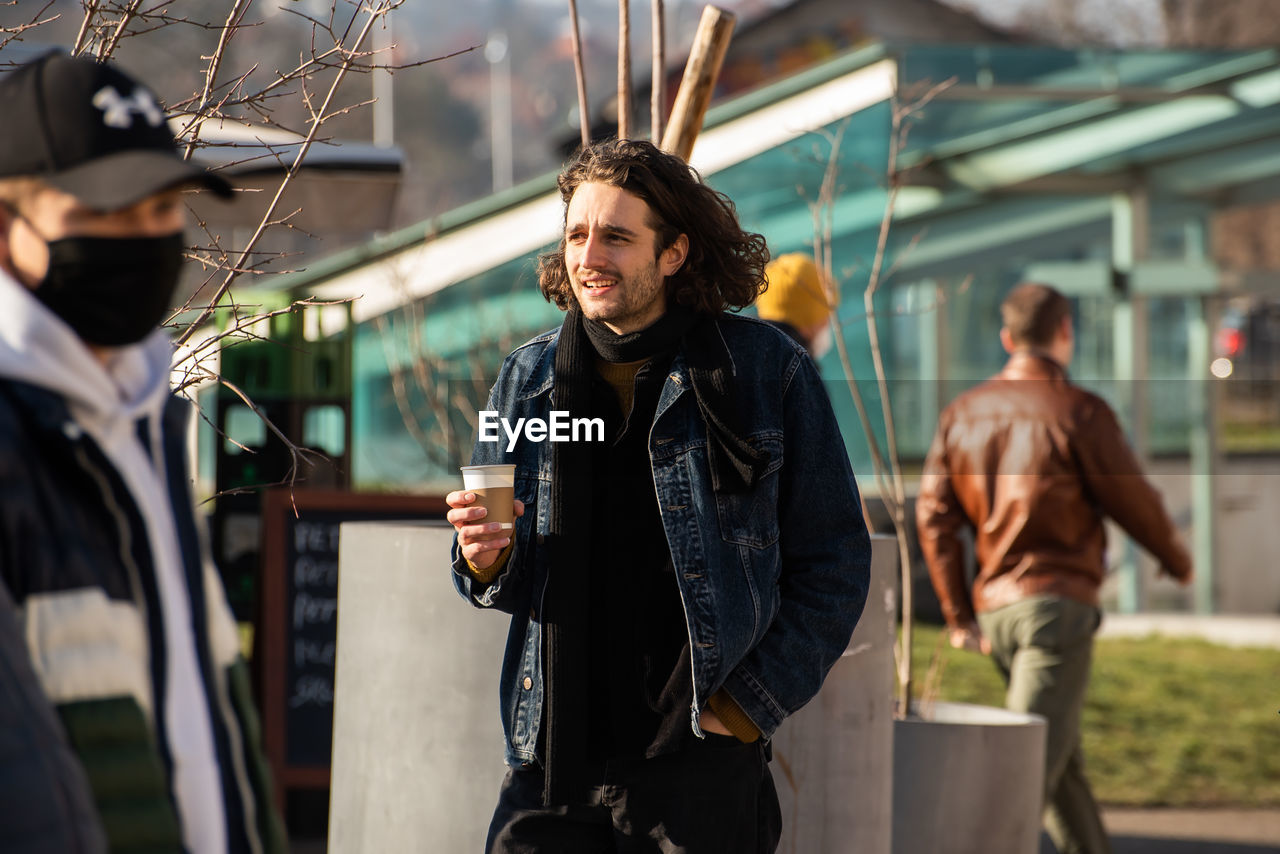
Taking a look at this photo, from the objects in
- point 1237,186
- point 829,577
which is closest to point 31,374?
point 829,577

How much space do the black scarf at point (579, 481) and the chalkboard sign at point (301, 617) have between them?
10.5 feet

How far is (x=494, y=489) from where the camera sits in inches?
103

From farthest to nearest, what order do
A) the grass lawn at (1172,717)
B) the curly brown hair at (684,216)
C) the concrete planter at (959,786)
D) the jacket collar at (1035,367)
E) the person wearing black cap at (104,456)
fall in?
1. the grass lawn at (1172,717)
2. the jacket collar at (1035,367)
3. the concrete planter at (959,786)
4. the curly brown hair at (684,216)
5. the person wearing black cap at (104,456)

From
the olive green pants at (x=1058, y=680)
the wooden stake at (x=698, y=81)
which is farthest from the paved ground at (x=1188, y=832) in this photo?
the wooden stake at (x=698, y=81)

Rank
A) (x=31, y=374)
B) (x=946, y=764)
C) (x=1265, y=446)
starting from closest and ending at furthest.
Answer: (x=31, y=374) → (x=946, y=764) → (x=1265, y=446)

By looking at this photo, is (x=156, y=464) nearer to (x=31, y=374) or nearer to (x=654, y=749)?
(x=31, y=374)

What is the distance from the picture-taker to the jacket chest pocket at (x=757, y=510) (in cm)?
270

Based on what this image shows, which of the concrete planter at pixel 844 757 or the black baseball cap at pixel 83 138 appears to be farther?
the concrete planter at pixel 844 757

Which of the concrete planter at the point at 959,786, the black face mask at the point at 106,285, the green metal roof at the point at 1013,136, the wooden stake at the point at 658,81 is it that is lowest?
the concrete planter at the point at 959,786

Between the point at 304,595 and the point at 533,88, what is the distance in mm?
92528

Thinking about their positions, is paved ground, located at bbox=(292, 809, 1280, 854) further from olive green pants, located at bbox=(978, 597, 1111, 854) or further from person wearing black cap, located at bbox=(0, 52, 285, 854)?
person wearing black cap, located at bbox=(0, 52, 285, 854)

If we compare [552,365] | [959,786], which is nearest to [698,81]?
[552,365]

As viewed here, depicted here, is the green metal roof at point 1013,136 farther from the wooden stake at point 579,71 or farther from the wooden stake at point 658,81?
the wooden stake at point 579,71

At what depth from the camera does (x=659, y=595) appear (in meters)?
2.68
